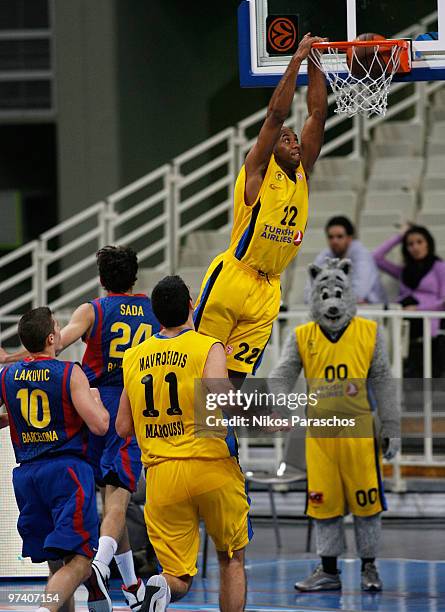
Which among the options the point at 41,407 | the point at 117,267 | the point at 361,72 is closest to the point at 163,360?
the point at 41,407

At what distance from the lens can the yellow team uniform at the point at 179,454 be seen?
23.3 feet

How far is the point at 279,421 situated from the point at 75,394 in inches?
45.8

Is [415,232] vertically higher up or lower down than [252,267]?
higher up

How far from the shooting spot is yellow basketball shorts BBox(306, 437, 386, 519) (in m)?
9.69

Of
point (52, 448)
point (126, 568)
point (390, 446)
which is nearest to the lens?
point (52, 448)

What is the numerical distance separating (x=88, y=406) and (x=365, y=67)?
268 cm

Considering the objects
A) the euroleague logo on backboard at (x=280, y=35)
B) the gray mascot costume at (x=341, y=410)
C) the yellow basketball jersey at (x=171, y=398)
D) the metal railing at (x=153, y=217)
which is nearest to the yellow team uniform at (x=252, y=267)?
the euroleague logo on backboard at (x=280, y=35)

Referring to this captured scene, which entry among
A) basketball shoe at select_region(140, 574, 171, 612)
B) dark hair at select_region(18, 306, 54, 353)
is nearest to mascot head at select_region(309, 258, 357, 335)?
dark hair at select_region(18, 306, 54, 353)

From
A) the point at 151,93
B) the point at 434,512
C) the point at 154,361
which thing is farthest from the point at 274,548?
the point at 151,93

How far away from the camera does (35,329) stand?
7.45m

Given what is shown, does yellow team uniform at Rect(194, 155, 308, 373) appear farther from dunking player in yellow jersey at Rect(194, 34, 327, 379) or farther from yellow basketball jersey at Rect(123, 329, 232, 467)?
yellow basketball jersey at Rect(123, 329, 232, 467)

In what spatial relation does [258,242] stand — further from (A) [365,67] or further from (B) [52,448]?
(B) [52,448]

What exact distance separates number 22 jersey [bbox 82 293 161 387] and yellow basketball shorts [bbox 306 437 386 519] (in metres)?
1.70

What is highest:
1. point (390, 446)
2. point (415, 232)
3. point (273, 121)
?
point (273, 121)
